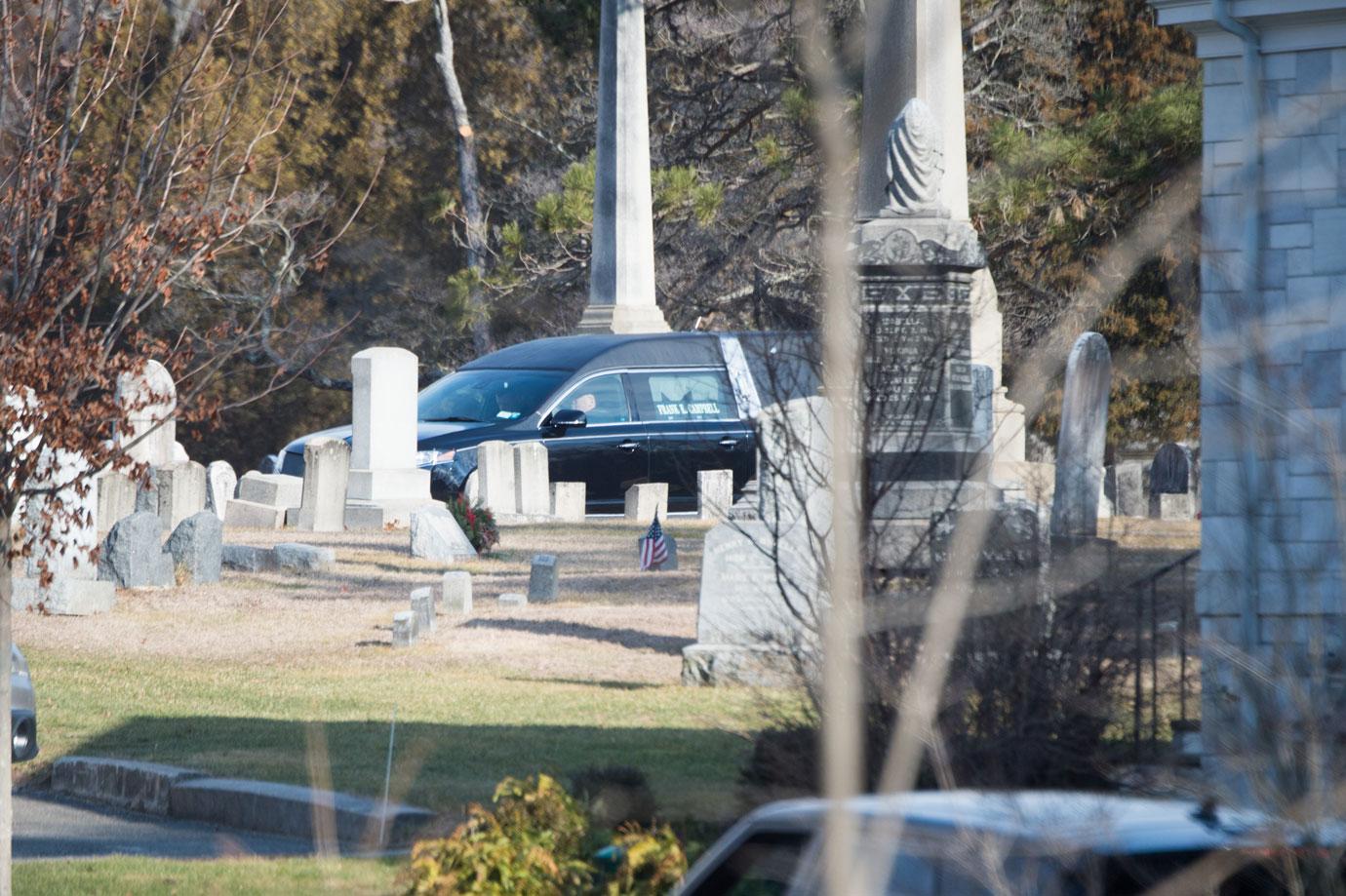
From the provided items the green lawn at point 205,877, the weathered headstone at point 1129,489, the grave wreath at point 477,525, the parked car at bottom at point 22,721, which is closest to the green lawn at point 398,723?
the parked car at bottom at point 22,721

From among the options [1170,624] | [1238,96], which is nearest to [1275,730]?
[1238,96]

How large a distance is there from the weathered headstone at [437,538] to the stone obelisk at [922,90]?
19.3 feet

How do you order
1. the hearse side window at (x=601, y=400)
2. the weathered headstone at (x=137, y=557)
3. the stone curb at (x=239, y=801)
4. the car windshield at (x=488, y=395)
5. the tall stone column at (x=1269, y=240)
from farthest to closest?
the car windshield at (x=488, y=395) < the hearse side window at (x=601, y=400) < the weathered headstone at (x=137, y=557) < the stone curb at (x=239, y=801) < the tall stone column at (x=1269, y=240)

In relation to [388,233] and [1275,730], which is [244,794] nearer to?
[1275,730]

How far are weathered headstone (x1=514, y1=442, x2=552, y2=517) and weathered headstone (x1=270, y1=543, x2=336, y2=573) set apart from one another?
4.24 meters

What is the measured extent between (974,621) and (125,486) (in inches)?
550

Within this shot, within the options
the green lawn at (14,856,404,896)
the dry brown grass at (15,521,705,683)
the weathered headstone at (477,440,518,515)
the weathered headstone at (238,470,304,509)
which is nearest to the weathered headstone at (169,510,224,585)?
the dry brown grass at (15,521,705,683)

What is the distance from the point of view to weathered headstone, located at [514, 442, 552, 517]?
2095 cm

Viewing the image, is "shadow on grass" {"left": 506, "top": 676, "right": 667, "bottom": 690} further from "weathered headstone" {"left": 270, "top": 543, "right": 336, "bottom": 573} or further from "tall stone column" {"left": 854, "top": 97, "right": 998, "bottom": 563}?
"weathered headstone" {"left": 270, "top": 543, "right": 336, "bottom": 573}

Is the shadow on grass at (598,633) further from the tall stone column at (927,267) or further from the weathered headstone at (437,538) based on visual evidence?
the weathered headstone at (437,538)

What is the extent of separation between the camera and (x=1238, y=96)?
7281 mm

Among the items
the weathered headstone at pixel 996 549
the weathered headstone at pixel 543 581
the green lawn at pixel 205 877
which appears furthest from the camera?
the weathered headstone at pixel 543 581

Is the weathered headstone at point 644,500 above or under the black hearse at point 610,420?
under

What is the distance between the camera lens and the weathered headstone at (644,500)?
21.7 m
